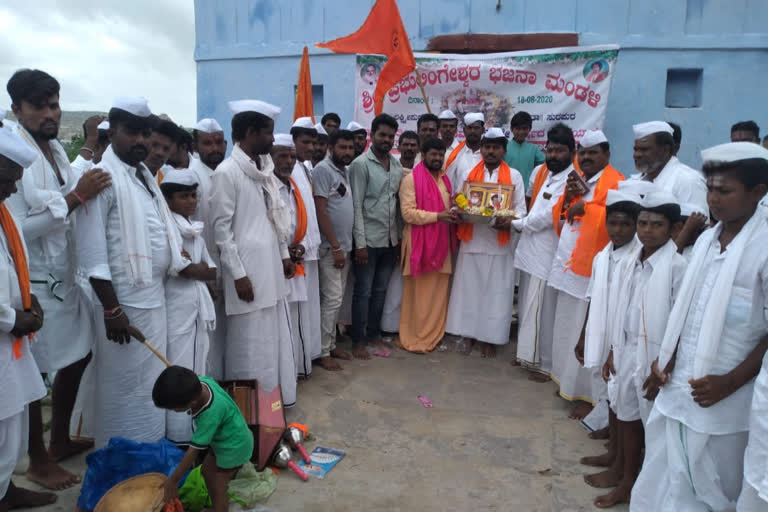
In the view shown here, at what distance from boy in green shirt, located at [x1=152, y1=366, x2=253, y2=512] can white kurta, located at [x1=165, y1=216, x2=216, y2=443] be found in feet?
1.56

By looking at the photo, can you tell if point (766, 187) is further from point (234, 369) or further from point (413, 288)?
point (413, 288)

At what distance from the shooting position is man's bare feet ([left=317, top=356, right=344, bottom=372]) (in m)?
5.36

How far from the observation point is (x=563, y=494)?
3.45 metres

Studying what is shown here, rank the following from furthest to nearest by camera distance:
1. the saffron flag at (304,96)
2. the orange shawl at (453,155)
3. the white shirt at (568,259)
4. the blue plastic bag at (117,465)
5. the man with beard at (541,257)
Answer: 1. the saffron flag at (304,96)
2. the orange shawl at (453,155)
3. the man with beard at (541,257)
4. the white shirt at (568,259)
5. the blue plastic bag at (117,465)

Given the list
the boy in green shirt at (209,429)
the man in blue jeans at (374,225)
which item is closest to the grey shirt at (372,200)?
the man in blue jeans at (374,225)

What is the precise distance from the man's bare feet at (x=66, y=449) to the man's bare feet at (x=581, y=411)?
348 cm

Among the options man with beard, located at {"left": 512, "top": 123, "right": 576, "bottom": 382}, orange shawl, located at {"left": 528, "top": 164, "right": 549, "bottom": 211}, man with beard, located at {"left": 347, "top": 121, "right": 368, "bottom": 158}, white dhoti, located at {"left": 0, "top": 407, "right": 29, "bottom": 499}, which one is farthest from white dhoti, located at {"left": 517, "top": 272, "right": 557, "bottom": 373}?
white dhoti, located at {"left": 0, "top": 407, "right": 29, "bottom": 499}

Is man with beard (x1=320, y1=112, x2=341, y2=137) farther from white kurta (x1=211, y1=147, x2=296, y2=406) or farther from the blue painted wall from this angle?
white kurta (x1=211, y1=147, x2=296, y2=406)

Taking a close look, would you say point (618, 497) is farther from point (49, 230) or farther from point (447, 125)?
point (447, 125)

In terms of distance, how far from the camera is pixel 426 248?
5.77 meters

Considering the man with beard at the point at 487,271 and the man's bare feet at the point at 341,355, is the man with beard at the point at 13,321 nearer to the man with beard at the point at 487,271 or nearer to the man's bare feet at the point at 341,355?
the man's bare feet at the point at 341,355

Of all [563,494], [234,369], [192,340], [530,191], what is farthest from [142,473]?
[530,191]

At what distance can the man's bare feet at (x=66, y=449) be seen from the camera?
12.0 ft

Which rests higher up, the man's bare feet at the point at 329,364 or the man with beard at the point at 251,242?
the man with beard at the point at 251,242
